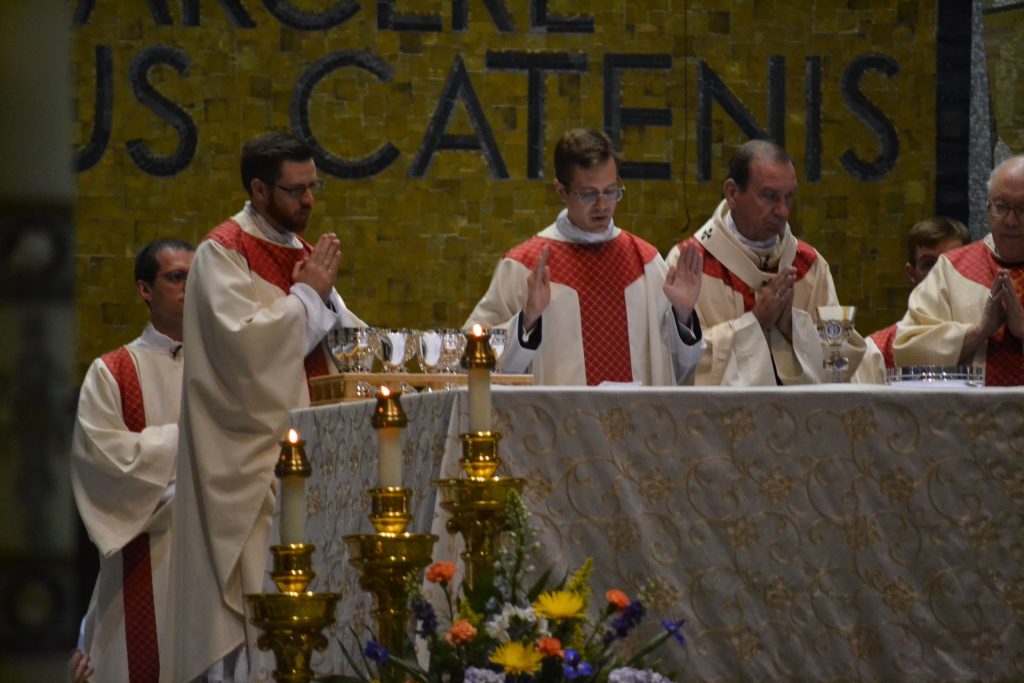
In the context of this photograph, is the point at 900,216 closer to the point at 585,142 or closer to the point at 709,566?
the point at 585,142

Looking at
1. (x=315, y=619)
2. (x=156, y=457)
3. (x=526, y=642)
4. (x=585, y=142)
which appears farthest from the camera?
(x=156, y=457)

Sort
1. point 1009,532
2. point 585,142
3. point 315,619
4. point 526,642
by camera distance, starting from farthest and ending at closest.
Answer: point 585,142 < point 1009,532 < point 526,642 < point 315,619

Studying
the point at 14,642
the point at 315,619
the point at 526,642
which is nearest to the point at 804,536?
the point at 526,642

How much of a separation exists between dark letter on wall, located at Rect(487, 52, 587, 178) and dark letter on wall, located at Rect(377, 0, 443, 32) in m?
0.30

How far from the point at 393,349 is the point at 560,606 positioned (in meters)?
1.95

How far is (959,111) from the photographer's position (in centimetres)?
759

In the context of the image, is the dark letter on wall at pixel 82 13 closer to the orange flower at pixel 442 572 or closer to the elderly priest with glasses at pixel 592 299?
the elderly priest with glasses at pixel 592 299

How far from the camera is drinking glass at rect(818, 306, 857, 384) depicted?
13.2 ft

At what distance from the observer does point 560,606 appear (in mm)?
2213

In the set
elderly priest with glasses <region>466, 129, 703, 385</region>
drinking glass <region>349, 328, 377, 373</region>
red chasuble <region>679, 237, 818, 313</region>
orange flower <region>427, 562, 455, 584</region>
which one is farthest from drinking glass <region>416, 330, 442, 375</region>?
orange flower <region>427, 562, 455, 584</region>

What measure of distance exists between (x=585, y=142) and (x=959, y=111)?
3.12 metres

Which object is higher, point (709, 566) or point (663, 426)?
point (663, 426)

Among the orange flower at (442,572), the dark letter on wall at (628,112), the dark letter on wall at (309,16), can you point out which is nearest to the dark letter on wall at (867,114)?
the dark letter on wall at (628,112)

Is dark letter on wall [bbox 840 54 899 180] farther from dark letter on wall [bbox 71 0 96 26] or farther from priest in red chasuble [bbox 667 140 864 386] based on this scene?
dark letter on wall [bbox 71 0 96 26]
